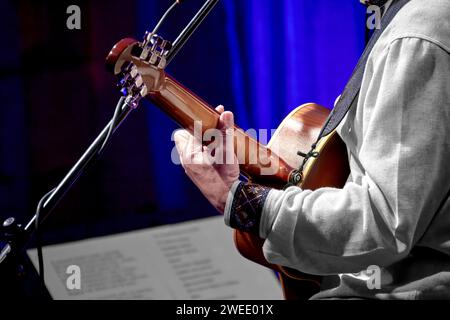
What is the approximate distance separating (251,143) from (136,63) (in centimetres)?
32

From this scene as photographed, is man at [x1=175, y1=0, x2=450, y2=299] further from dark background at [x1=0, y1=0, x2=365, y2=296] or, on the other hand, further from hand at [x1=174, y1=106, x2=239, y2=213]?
dark background at [x1=0, y1=0, x2=365, y2=296]

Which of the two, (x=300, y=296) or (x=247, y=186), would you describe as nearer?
(x=247, y=186)

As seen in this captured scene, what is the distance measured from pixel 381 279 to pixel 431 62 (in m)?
0.39

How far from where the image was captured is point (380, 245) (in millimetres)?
1080

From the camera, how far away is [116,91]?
2.83m

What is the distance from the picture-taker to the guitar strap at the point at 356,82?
115 cm

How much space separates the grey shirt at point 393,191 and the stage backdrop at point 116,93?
1350 mm

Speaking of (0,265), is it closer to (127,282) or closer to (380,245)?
(380,245)

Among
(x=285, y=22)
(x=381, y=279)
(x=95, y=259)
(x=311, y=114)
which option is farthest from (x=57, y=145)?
(x=381, y=279)

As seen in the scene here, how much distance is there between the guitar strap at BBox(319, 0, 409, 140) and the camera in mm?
1152

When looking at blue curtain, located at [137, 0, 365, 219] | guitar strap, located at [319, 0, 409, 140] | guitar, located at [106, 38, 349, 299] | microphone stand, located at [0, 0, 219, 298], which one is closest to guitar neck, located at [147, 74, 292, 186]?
guitar, located at [106, 38, 349, 299]

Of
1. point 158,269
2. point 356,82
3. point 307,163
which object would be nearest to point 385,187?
point 356,82

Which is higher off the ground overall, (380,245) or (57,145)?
(380,245)

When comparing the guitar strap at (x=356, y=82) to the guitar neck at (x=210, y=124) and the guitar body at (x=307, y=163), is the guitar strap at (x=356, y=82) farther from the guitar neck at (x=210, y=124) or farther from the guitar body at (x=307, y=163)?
the guitar neck at (x=210, y=124)
